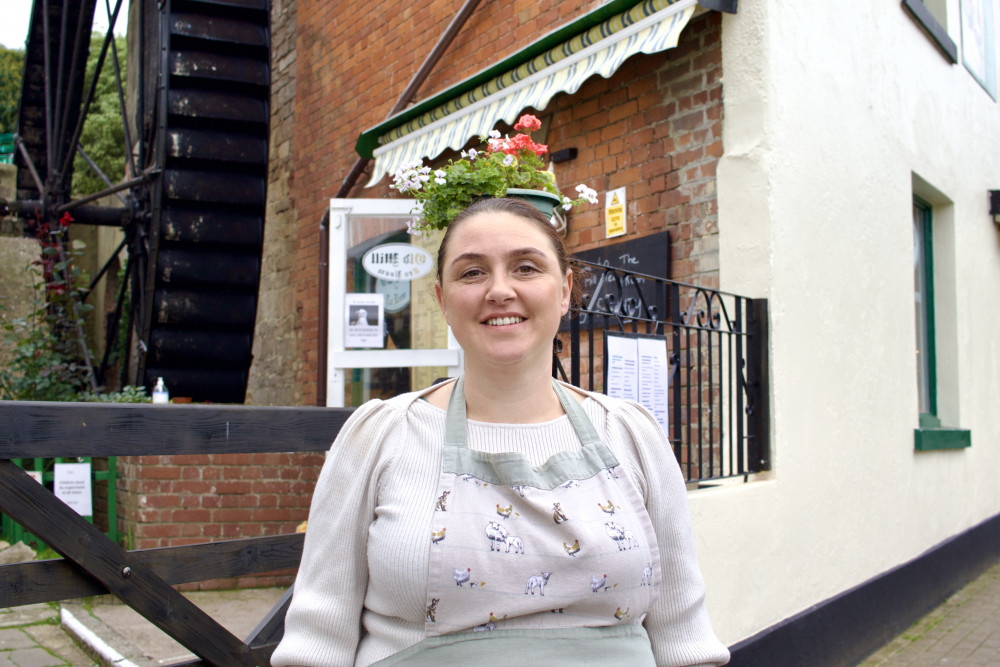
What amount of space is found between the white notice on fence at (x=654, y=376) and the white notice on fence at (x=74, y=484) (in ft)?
11.1

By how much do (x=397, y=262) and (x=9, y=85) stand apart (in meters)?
18.8

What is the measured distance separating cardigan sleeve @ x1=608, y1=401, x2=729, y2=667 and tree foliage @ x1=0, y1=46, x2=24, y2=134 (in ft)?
66.2

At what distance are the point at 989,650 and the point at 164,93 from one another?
290 inches

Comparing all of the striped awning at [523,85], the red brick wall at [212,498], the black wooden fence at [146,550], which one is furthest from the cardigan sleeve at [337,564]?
the red brick wall at [212,498]

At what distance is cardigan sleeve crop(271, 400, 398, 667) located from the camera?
1.41 meters

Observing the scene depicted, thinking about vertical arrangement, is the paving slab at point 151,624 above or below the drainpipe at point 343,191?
below

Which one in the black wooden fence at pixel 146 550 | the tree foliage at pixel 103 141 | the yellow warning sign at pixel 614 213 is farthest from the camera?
the tree foliage at pixel 103 141

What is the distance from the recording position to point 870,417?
4781 mm

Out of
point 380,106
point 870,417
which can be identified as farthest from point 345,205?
point 870,417

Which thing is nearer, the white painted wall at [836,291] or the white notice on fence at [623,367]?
the white notice on fence at [623,367]

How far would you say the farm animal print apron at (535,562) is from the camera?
1.35 meters

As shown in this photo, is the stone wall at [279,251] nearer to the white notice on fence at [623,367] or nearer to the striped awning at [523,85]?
the striped awning at [523,85]

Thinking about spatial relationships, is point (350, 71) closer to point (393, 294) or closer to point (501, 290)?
point (393, 294)

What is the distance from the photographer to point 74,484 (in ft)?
16.3
